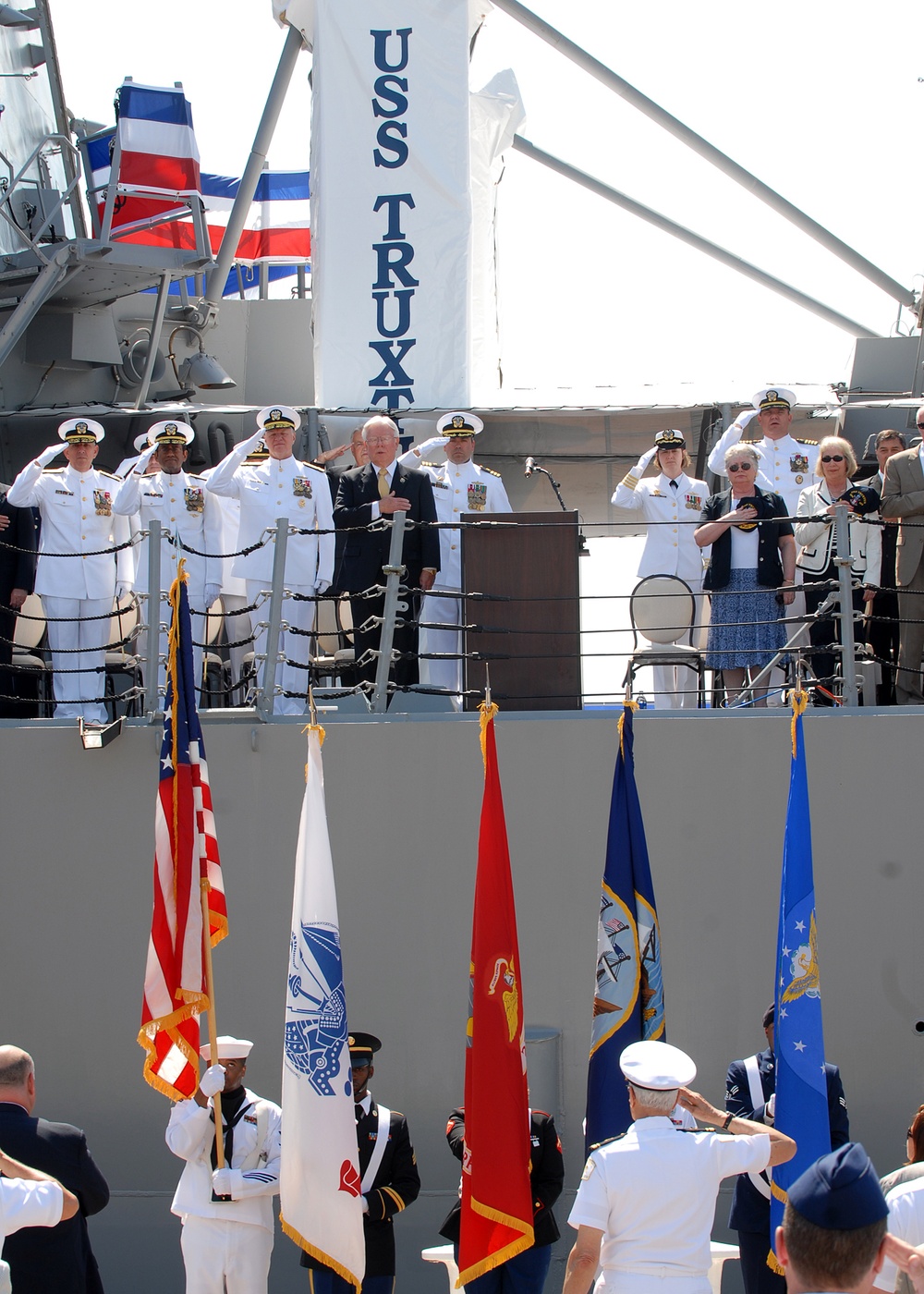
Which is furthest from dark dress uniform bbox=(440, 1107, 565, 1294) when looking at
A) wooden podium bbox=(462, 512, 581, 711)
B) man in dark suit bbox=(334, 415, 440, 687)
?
man in dark suit bbox=(334, 415, 440, 687)

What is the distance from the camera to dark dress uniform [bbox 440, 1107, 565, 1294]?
494 cm

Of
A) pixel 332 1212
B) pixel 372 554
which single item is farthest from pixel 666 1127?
pixel 372 554

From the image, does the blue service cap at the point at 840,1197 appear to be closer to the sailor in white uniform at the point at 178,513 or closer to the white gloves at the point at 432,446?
the sailor in white uniform at the point at 178,513

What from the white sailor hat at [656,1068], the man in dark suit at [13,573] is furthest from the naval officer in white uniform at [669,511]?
the white sailor hat at [656,1068]

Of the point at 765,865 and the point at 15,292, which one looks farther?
the point at 15,292

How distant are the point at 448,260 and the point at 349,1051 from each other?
22.5 ft

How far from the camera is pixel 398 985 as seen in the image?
629 cm

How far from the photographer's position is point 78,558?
7.95 m

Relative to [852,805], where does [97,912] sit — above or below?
below

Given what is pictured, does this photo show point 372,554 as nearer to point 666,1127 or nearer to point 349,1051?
point 349,1051

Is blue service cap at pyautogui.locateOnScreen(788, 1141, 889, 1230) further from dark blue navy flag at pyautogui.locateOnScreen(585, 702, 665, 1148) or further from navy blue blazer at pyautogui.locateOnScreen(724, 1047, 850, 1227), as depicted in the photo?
navy blue blazer at pyautogui.locateOnScreen(724, 1047, 850, 1227)

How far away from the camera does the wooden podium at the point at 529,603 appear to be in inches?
262

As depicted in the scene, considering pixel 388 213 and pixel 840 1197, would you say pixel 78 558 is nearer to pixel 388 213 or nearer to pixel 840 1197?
pixel 388 213

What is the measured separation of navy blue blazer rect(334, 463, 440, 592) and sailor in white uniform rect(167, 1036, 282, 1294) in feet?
9.84
